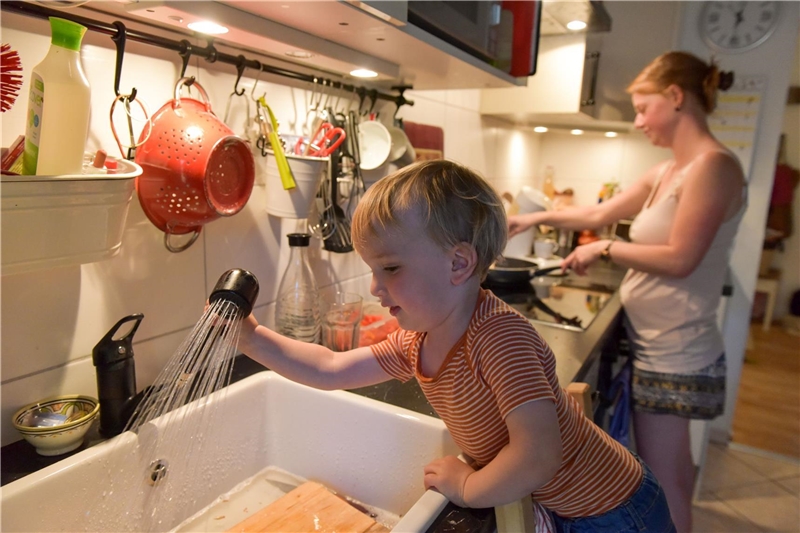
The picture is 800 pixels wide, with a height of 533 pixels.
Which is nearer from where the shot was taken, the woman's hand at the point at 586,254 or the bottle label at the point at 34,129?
the bottle label at the point at 34,129

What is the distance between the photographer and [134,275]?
0.83 m

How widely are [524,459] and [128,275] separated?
0.64 metres

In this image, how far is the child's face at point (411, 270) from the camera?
64cm

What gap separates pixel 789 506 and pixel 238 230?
2.41 meters

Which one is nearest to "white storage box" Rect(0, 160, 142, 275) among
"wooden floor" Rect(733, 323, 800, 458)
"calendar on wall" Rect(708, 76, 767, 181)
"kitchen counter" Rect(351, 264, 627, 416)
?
"kitchen counter" Rect(351, 264, 627, 416)

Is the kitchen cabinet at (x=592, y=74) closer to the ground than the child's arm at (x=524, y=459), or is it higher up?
higher up

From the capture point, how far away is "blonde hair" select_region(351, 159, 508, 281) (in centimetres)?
64

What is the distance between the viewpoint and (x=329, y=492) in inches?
34.0

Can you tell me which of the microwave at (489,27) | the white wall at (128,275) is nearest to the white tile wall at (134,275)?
the white wall at (128,275)

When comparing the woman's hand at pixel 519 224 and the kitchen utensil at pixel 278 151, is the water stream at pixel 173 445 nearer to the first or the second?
the kitchen utensil at pixel 278 151

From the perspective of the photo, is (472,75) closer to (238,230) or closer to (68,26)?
(238,230)

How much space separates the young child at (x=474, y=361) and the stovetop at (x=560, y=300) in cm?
→ 62

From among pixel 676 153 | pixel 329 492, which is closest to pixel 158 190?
pixel 329 492

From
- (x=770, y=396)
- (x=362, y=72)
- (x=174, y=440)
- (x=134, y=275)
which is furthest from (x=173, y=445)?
(x=770, y=396)
